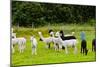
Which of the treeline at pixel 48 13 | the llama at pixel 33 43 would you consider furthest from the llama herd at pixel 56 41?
the treeline at pixel 48 13

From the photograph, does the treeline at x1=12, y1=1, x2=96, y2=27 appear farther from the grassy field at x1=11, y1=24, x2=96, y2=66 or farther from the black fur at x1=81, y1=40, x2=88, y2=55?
the black fur at x1=81, y1=40, x2=88, y2=55

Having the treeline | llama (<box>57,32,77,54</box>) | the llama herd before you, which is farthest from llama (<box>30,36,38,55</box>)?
llama (<box>57,32,77,54</box>)

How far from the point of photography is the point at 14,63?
237cm

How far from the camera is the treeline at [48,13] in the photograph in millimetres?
2406

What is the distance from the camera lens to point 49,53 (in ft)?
8.33

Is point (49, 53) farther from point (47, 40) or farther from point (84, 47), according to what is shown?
point (84, 47)

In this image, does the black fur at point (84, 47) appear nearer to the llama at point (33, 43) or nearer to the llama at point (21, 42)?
the llama at point (33, 43)

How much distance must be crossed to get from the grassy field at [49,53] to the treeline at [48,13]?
0.07m

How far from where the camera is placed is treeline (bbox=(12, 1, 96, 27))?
94.7 inches

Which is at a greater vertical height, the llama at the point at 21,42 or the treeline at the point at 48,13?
the treeline at the point at 48,13

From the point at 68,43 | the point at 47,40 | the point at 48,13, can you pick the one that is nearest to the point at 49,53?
the point at 47,40

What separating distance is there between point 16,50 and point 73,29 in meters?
0.79

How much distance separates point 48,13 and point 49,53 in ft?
1.63

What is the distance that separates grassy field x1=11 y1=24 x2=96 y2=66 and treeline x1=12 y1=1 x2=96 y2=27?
2.8 inches
